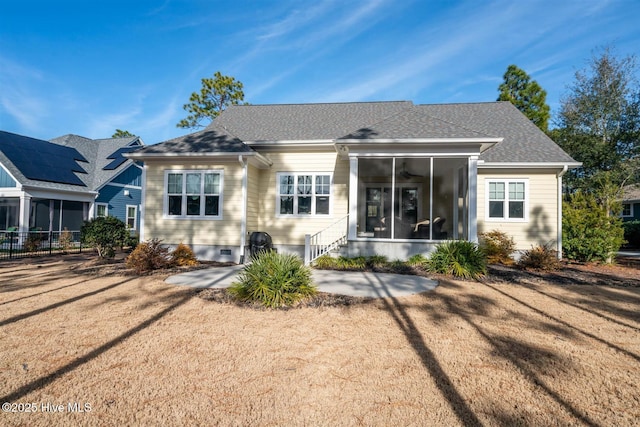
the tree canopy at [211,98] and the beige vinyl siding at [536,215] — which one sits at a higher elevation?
the tree canopy at [211,98]

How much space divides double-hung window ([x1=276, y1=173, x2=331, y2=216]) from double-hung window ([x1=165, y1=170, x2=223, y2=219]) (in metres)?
2.22

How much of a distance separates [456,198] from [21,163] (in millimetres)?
20926

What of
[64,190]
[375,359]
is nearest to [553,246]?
[375,359]

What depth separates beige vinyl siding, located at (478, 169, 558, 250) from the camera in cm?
1169

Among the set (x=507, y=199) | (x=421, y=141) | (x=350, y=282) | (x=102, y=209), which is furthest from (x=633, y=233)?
(x=102, y=209)

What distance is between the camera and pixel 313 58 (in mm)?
16422

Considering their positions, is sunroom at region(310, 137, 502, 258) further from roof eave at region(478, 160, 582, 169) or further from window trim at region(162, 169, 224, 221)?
window trim at region(162, 169, 224, 221)

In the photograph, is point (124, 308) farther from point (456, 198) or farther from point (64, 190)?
point (64, 190)

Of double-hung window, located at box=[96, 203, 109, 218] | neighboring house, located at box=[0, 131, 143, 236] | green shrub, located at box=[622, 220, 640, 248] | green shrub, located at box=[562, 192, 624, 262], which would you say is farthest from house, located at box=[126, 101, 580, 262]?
green shrub, located at box=[622, 220, 640, 248]

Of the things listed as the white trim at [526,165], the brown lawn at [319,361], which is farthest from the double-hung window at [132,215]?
the white trim at [526,165]

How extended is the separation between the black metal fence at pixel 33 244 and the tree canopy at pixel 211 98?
50.8 ft

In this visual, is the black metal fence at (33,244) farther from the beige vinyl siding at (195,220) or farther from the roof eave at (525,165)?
the roof eave at (525,165)

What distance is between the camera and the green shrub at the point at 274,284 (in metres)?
5.59

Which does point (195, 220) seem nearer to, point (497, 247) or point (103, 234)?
point (103, 234)
